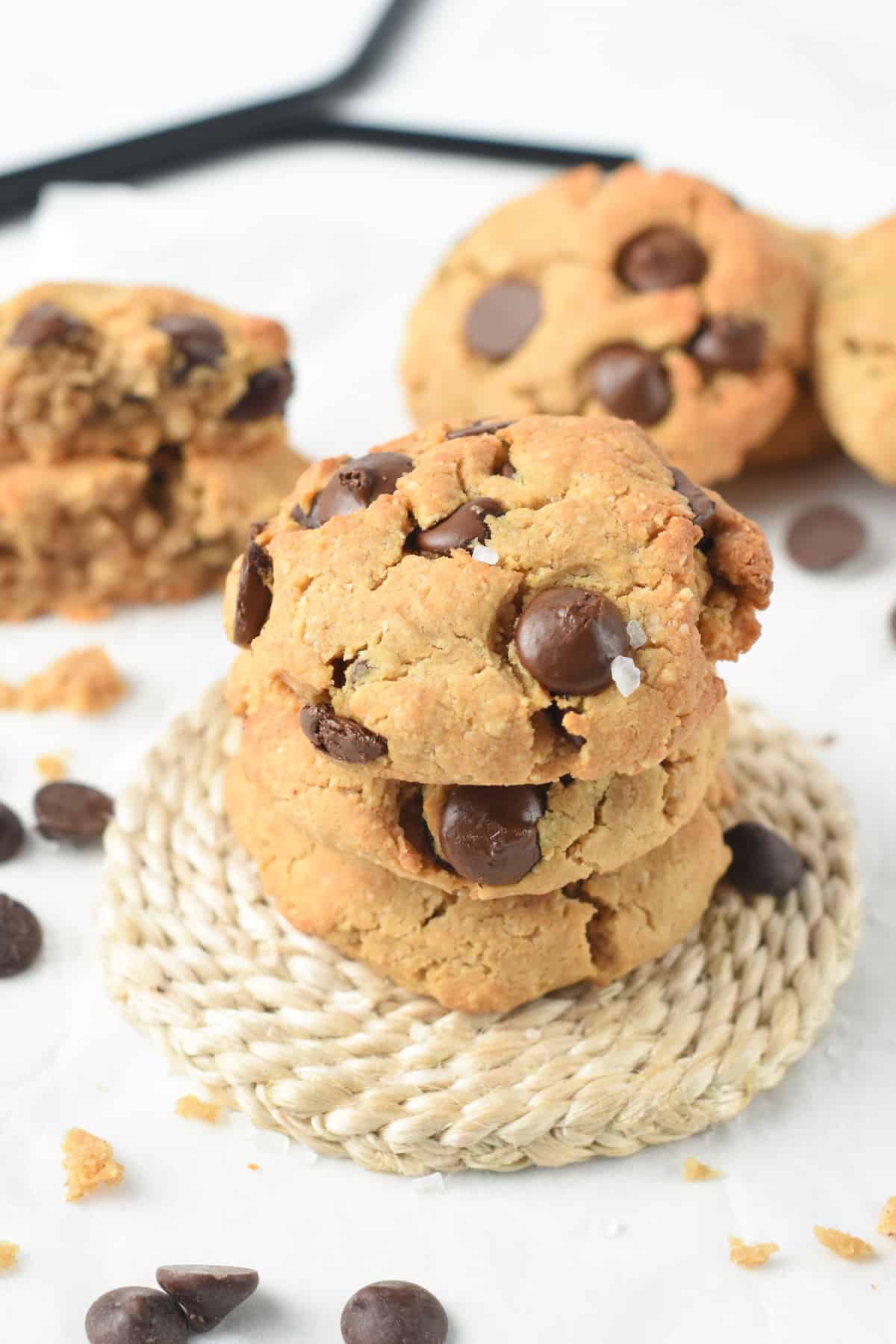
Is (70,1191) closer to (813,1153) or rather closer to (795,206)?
(813,1153)

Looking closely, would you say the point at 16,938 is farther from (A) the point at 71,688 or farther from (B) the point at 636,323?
(B) the point at 636,323

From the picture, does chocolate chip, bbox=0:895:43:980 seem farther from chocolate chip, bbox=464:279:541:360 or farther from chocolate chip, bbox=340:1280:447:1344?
chocolate chip, bbox=464:279:541:360

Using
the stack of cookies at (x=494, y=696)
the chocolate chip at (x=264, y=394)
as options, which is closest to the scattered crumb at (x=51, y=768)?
the stack of cookies at (x=494, y=696)

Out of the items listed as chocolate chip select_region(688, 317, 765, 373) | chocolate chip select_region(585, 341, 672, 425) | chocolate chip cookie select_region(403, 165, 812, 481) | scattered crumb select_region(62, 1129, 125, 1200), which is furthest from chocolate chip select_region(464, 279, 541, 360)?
scattered crumb select_region(62, 1129, 125, 1200)

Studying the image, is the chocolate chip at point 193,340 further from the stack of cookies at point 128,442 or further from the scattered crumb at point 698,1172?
the scattered crumb at point 698,1172

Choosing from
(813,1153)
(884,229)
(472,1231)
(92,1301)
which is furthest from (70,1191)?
(884,229)

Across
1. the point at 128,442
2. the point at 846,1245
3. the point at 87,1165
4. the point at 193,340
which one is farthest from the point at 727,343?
the point at 87,1165
